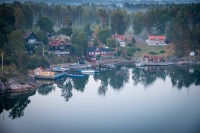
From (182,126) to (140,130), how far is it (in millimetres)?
1638

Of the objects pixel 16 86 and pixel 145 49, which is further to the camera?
pixel 145 49

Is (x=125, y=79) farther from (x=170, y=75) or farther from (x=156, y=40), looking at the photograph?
(x=156, y=40)

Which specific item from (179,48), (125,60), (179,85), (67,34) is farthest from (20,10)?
(179,85)

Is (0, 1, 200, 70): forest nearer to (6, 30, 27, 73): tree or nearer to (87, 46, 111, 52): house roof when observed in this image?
(6, 30, 27, 73): tree

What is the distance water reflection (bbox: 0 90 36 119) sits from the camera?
14766 millimetres

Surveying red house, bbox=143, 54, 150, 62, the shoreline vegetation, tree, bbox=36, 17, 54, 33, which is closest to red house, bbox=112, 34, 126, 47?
the shoreline vegetation

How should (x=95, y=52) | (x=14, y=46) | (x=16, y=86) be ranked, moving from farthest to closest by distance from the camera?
(x=95, y=52)
(x=14, y=46)
(x=16, y=86)

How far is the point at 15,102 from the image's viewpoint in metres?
15.9

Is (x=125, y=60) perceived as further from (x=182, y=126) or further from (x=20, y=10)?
(x=182, y=126)

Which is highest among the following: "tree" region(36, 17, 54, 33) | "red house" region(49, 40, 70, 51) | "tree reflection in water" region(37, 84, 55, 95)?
"tree" region(36, 17, 54, 33)

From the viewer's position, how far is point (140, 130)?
489 inches

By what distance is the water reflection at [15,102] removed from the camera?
48.4ft

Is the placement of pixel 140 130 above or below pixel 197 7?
below

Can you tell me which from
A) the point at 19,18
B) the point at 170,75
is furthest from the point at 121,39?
the point at 19,18
